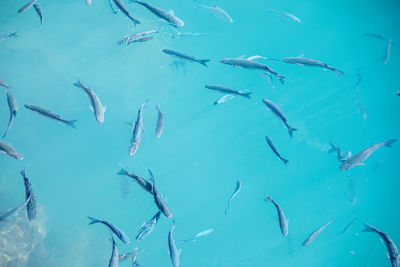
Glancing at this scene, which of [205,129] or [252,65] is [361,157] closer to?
[252,65]

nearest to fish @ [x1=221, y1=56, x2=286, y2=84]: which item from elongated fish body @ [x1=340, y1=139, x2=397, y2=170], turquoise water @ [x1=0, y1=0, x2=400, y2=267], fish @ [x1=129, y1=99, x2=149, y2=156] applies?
fish @ [x1=129, y1=99, x2=149, y2=156]

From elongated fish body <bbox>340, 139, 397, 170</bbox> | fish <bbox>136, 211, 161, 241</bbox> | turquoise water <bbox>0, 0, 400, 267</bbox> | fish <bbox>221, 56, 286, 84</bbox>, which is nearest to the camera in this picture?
fish <bbox>136, 211, 161, 241</bbox>

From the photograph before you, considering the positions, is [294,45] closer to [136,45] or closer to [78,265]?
[136,45]

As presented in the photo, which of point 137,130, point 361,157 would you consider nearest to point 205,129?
point 361,157

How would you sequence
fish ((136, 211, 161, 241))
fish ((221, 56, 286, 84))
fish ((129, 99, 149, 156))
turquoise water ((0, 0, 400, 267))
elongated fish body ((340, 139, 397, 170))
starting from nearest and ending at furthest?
fish ((136, 211, 161, 241)) < fish ((129, 99, 149, 156)) < fish ((221, 56, 286, 84)) < elongated fish body ((340, 139, 397, 170)) < turquoise water ((0, 0, 400, 267))

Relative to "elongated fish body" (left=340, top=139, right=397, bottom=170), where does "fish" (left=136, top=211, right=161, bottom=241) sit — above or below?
below

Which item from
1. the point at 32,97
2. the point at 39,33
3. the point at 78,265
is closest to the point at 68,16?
the point at 39,33

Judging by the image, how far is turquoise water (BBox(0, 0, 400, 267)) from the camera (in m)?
11.5

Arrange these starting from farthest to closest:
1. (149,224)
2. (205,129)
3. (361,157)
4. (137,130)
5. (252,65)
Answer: (205,129) → (361,157) → (252,65) → (137,130) → (149,224)

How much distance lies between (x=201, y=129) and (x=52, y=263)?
12802 millimetres

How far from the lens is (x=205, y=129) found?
18984 millimetres

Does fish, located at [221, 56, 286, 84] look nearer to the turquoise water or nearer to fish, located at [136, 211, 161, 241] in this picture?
fish, located at [136, 211, 161, 241]

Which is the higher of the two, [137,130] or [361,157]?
[137,130]

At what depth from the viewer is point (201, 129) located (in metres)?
19.5
